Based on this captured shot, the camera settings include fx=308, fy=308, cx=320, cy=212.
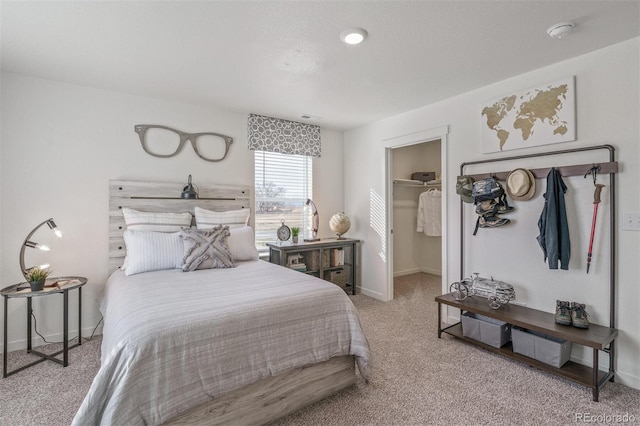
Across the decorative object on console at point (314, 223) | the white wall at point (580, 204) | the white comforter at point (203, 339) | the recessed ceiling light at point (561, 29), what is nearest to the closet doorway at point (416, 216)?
the decorative object on console at point (314, 223)

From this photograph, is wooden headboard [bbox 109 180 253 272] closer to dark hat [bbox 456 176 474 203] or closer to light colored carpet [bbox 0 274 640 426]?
light colored carpet [bbox 0 274 640 426]

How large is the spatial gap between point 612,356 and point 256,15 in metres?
3.43

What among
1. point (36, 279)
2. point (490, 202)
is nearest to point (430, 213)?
point (490, 202)

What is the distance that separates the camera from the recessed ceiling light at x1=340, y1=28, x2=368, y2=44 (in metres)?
2.06

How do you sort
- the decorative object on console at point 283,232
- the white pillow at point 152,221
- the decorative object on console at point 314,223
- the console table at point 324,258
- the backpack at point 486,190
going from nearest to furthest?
1. the backpack at point 486,190
2. the white pillow at point 152,221
3. the console table at point 324,258
4. the decorative object on console at point 283,232
5. the decorative object on console at point 314,223

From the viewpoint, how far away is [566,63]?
99.1 inches

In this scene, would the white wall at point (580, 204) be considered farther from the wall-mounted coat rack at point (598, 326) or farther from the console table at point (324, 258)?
the console table at point (324, 258)

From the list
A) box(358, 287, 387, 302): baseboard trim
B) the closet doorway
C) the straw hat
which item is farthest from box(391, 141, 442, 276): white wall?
the straw hat

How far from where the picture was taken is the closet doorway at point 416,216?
5.59 meters

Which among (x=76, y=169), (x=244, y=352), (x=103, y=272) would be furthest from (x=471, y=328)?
(x=76, y=169)

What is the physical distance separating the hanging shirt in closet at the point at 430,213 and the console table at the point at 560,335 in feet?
9.37

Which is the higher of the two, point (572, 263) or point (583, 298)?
point (572, 263)

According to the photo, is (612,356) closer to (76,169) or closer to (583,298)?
(583,298)

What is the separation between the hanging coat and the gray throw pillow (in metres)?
2.69
